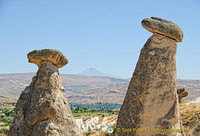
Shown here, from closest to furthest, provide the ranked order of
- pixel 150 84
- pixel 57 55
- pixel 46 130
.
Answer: pixel 150 84
pixel 46 130
pixel 57 55

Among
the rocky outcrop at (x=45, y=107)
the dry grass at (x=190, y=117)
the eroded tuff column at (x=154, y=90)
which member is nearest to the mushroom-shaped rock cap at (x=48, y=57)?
the rocky outcrop at (x=45, y=107)

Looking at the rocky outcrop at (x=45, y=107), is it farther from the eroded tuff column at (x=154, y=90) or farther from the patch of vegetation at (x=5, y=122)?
the patch of vegetation at (x=5, y=122)

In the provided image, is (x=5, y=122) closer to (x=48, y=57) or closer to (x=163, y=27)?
(x=48, y=57)

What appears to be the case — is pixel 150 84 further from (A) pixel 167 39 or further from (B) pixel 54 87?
(B) pixel 54 87

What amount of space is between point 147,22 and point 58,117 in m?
3.50

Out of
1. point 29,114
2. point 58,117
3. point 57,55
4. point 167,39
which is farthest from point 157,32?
point 29,114

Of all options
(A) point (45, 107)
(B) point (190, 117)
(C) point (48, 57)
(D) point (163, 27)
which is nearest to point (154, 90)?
(D) point (163, 27)

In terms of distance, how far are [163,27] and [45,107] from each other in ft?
12.3

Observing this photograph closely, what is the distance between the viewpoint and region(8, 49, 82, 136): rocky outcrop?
717 cm

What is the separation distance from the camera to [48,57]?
7.57 meters

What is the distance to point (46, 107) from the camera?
7180mm

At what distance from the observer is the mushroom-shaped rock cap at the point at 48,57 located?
24.8 ft

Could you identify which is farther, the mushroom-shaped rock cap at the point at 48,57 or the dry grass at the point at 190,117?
the dry grass at the point at 190,117

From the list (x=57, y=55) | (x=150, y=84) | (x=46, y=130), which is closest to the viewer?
(x=150, y=84)
